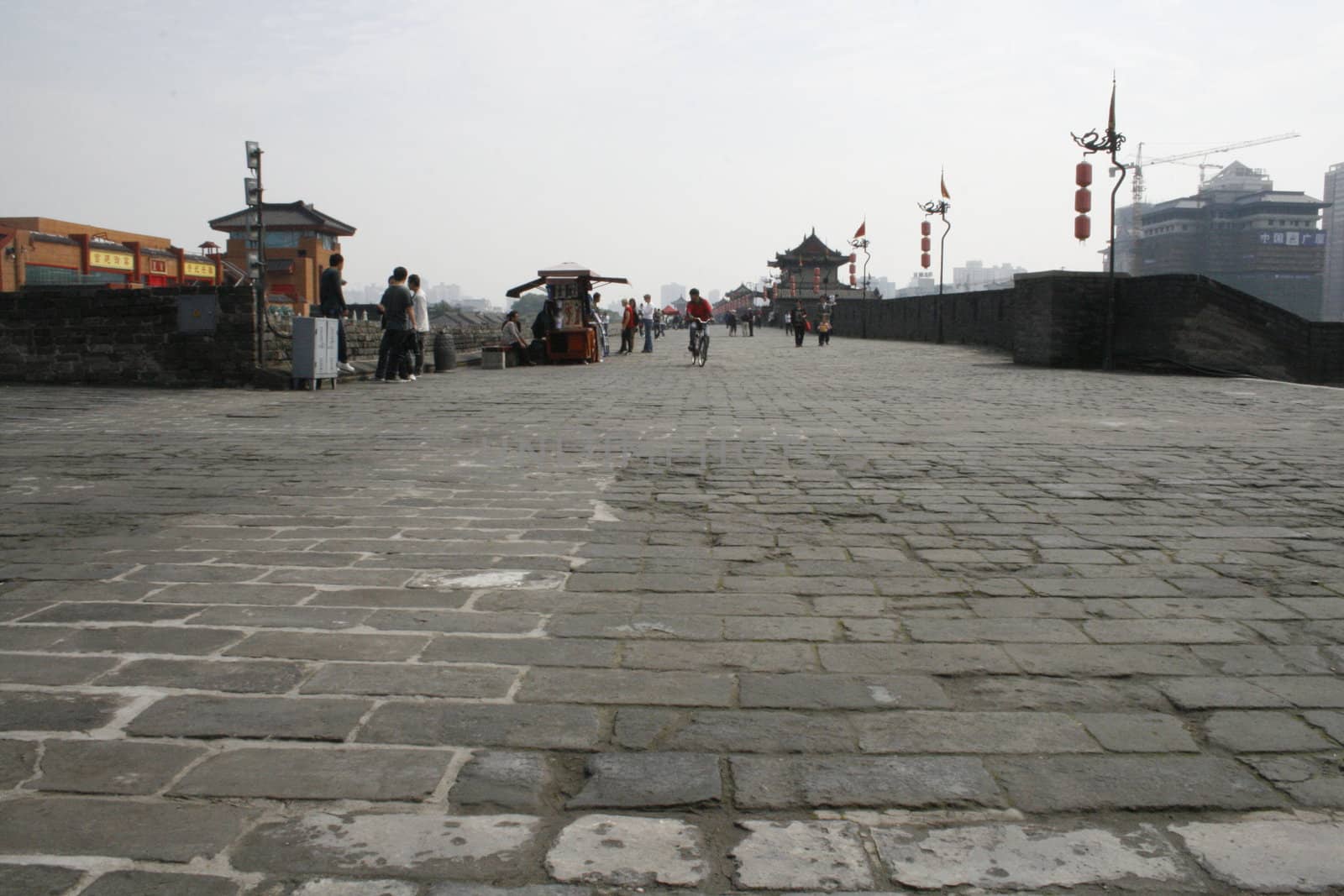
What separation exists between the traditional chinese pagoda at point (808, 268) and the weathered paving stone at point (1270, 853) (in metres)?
78.3

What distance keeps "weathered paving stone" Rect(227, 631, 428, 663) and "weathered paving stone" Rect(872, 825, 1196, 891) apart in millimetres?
1556

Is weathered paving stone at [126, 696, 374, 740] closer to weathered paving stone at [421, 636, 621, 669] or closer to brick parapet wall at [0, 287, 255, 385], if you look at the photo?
weathered paving stone at [421, 636, 621, 669]

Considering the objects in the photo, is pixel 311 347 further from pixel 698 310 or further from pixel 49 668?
pixel 49 668

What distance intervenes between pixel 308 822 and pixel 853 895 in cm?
103

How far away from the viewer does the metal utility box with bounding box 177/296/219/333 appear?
530 inches

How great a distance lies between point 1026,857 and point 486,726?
1.22m

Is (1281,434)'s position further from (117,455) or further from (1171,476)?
(117,455)

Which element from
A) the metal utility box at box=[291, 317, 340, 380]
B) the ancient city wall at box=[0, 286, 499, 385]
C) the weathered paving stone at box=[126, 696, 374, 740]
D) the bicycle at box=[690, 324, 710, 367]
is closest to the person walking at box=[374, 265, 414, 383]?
the ancient city wall at box=[0, 286, 499, 385]

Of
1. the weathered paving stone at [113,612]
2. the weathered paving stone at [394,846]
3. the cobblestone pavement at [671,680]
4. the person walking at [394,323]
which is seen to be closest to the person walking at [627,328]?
the person walking at [394,323]

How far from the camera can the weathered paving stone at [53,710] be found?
2458 mm

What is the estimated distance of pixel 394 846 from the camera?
76.1 inches

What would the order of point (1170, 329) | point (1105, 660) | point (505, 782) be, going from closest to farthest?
point (505, 782) < point (1105, 660) < point (1170, 329)

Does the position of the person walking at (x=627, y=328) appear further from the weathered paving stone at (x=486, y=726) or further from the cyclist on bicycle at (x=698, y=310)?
the weathered paving stone at (x=486, y=726)

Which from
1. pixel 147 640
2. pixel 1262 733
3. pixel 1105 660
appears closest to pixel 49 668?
pixel 147 640
